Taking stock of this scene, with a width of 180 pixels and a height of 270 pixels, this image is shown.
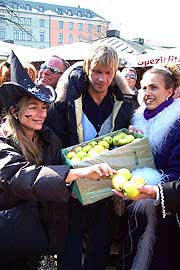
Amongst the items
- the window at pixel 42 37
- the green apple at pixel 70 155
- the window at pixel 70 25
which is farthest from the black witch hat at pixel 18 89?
the window at pixel 70 25

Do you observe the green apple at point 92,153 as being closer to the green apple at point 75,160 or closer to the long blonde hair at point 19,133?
the green apple at point 75,160

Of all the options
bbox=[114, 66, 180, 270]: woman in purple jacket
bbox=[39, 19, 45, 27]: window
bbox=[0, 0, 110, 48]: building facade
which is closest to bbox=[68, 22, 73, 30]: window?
bbox=[0, 0, 110, 48]: building facade

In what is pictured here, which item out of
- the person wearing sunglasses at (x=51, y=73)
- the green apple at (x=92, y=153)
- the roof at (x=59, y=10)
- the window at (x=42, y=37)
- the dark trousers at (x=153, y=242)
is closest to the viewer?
the green apple at (x=92, y=153)

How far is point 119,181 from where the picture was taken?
2174 millimetres

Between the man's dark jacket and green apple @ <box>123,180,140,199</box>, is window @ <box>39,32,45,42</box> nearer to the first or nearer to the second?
the man's dark jacket

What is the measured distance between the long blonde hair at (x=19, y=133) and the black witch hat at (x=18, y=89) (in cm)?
4

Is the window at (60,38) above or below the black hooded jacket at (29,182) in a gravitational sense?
below

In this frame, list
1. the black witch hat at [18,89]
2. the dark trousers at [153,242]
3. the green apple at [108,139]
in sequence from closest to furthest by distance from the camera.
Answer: the black witch hat at [18,89]
the dark trousers at [153,242]
the green apple at [108,139]

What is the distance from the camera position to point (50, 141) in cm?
250

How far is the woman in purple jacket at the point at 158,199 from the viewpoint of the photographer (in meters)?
2.46

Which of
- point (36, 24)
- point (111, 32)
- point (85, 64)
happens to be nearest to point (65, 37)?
point (36, 24)

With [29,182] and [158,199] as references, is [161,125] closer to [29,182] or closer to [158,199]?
[158,199]

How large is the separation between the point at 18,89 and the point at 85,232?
3.94 ft

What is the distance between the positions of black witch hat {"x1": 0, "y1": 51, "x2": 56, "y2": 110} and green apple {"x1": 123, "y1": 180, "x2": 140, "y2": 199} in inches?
27.7
